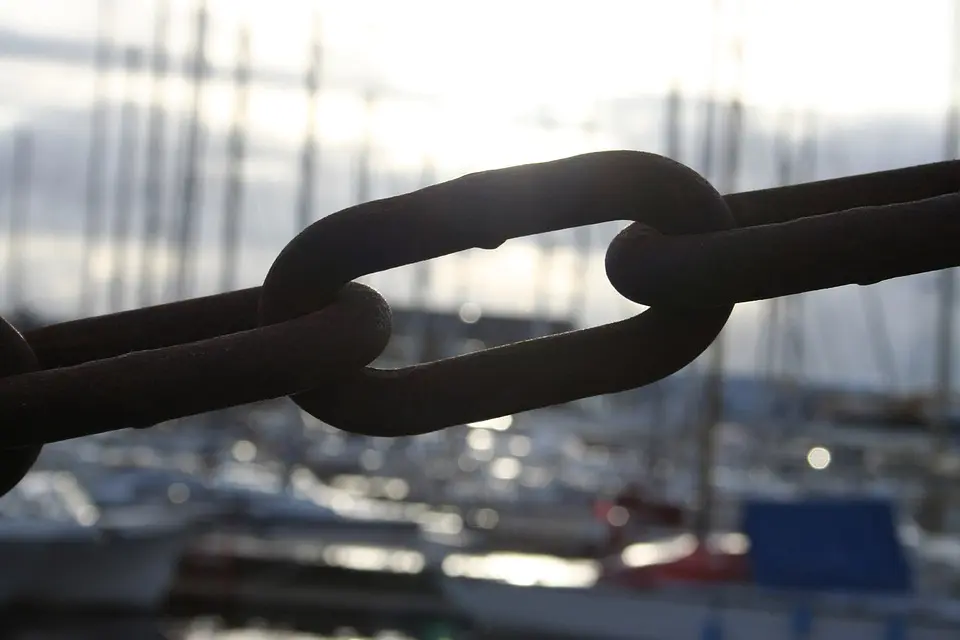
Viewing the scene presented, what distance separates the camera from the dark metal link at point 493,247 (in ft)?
3.98

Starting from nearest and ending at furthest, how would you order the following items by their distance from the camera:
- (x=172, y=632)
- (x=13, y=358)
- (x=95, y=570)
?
(x=13, y=358), (x=172, y=632), (x=95, y=570)

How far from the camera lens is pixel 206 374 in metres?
1.22

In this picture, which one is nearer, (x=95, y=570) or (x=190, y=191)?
(x=95, y=570)

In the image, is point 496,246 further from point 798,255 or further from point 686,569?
point 686,569

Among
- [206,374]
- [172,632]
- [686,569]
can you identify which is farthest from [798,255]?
[172,632]

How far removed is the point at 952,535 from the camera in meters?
20.4

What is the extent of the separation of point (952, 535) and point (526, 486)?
8013 mm

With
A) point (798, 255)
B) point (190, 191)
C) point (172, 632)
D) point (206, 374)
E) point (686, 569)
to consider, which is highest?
point (190, 191)

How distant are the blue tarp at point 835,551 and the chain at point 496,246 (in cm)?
1080

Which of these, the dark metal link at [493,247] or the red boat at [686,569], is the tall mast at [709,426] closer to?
the red boat at [686,569]

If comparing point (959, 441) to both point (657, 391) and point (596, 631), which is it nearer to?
point (657, 391)

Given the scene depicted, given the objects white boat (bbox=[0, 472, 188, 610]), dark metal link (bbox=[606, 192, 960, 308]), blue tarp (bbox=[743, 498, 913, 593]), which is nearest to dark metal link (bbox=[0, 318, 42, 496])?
dark metal link (bbox=[606, 192, 960, 308])

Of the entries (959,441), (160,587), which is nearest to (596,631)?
(160,587)

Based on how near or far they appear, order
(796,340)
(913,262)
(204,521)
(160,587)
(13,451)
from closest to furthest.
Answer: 1. (913,262)
2. (13,451)
3. (160,587)
4. (204,521)
5. (796,340)
